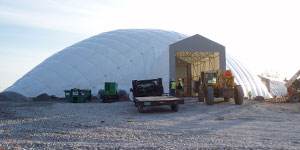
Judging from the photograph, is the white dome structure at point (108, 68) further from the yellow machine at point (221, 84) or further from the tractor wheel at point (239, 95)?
the tractor wheel at point (239, 95)

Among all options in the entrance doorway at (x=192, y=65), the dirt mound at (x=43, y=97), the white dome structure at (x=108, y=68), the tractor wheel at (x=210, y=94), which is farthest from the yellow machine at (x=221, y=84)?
the dirt mound at (x=43, y=97)

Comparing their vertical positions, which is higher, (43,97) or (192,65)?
(192,65)

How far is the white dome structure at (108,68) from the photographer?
86.8 feet

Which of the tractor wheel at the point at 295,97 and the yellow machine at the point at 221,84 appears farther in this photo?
the tractor wheel at the point at 295,97

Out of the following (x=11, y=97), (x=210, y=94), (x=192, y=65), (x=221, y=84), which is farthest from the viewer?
(x=192, y=65)

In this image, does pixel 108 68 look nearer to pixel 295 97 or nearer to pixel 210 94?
pixel 210 94

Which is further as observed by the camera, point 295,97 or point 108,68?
point 108,68

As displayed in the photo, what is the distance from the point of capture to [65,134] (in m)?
6.99

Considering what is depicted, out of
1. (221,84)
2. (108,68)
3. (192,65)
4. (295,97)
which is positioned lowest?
(295,97)

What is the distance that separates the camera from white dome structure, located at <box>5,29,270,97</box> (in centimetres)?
2645

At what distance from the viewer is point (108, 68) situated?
90.0 feet

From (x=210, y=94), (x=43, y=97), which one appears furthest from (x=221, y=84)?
(x=43, y=97)

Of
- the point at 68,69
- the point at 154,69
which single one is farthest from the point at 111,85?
the point at 68,69

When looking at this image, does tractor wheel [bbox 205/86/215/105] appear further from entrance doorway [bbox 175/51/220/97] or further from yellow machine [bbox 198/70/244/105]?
entrance doorway [bbox 175/51/220/97]
